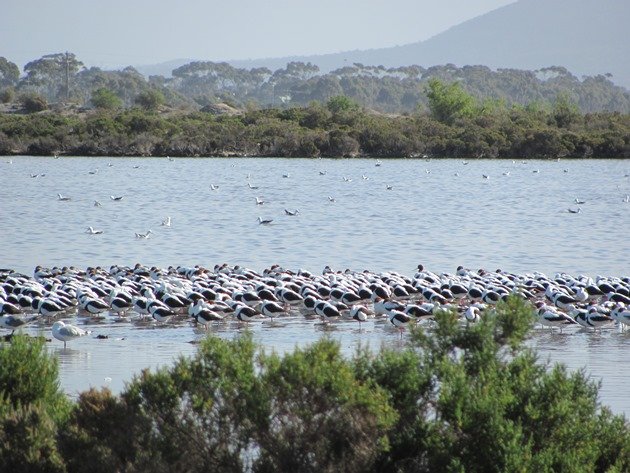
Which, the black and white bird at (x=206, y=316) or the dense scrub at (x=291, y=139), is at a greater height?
the dense scrub at (x=291, y=139)

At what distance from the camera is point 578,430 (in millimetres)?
7496

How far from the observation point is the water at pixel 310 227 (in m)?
15.4

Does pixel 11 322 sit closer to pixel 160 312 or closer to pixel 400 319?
pixel 160 312

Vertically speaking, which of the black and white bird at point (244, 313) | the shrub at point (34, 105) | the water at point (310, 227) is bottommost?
the water at point (310, 227)

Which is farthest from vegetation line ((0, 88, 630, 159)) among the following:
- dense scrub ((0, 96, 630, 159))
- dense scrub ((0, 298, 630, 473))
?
dense scrub ((0, 298, 630, 473))

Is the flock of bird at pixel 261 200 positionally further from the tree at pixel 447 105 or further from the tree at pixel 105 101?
the tree at pixel 105 101

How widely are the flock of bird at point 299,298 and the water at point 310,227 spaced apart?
38 centimetres

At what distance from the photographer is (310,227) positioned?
3706 cm

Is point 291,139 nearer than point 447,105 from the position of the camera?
Yes

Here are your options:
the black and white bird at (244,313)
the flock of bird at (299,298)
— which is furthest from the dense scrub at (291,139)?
the black and white bird at (244,313)

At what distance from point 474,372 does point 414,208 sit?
123ft

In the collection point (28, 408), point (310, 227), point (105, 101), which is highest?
point (105, 101)

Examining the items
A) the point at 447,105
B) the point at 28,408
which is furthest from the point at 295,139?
the point at 28,408

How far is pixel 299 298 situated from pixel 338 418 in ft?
36.5
